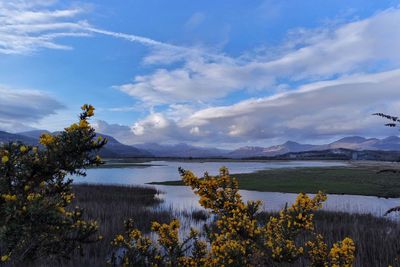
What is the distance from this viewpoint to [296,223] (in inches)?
218

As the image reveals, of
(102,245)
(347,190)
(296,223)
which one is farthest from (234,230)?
(347,190)

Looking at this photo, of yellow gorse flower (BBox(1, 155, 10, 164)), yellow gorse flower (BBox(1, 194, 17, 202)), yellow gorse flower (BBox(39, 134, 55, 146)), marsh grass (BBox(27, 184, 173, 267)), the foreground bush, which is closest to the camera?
yellow gorse flower (BBox(1, 194, 17, 202))

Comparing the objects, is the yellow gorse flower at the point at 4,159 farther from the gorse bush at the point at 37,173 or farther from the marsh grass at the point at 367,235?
the marsh grass at the point at 367,235

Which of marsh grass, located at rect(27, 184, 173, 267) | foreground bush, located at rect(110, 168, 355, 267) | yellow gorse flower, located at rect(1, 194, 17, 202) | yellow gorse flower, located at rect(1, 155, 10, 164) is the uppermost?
yellow gorse flower, located at rect(1, 155, 10, 164)

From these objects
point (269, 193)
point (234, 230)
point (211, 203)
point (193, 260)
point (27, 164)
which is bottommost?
point (269, 193)

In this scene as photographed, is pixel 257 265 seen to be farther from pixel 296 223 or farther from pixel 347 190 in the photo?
pixel 347 190

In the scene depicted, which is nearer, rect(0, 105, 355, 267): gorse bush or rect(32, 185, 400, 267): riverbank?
rect(0, 105, 355, 267): gorse bush

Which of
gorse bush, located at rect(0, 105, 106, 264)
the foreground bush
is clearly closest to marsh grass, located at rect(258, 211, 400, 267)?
the foreground bush

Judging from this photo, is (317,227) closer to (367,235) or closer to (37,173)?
(367,235)

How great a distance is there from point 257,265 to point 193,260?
5.09ft

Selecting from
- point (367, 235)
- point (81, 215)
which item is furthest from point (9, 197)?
point (367, 235)

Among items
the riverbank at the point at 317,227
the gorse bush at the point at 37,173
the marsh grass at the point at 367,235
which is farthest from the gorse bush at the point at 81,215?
the riverbank at the point at 317,227

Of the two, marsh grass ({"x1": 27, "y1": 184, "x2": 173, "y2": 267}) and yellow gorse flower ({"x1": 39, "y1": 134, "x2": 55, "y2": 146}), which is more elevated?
yellow gorse flower ({"x1": 39, "y1": 134, "x2": 55, "y2": 146})

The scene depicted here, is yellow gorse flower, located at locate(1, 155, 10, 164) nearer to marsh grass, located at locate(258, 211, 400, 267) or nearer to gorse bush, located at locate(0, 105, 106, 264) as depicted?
gorse bush, located at locate(0, 105, 106, 264)
